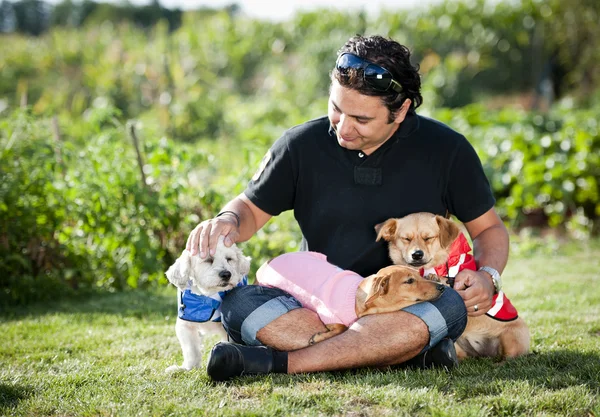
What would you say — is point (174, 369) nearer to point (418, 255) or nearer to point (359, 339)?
point (359, 339)

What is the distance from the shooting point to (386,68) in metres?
3.22

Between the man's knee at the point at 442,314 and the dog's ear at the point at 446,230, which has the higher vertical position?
the dog's ear at the point at 446,230

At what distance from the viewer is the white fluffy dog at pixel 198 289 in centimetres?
325

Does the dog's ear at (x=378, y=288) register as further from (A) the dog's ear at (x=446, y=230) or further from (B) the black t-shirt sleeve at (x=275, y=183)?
(B) the black t-shirt sleeve at (x=275, y=183)

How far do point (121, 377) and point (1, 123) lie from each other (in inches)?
115

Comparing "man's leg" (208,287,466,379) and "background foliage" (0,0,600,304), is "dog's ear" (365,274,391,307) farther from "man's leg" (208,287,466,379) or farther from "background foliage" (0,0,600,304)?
"background foliage" (0,0,600,304)

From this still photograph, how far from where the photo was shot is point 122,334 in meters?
4.10

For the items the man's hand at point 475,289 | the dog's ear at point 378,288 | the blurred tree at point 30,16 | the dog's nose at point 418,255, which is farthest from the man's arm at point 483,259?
the blurred tree at point 30,16

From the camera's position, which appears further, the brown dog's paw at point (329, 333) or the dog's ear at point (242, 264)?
the dog's ear at point (242, 264)

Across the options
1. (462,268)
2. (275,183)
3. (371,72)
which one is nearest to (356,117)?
(371,72)

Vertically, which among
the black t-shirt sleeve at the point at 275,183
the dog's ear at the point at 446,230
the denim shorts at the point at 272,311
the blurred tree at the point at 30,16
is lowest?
the denim shorts at the point at 272,311

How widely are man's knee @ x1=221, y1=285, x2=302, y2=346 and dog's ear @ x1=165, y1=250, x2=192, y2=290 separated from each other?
220 mm

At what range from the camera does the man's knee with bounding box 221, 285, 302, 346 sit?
Result: 3.10 metres

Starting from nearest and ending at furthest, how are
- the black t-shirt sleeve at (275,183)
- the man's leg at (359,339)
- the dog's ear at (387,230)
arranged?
1. the man's leg at (359,339)
2. the dog's ear at (387,230)
3. the black t-shirt sleeve at (275,183)
